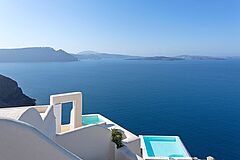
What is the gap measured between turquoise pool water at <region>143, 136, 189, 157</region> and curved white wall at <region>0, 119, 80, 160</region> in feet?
29.9

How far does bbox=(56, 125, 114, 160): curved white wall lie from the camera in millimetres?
6281

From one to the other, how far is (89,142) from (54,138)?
1.34 m

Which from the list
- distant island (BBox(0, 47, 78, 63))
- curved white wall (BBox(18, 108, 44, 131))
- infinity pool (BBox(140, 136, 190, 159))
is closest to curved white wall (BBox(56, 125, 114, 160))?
curved white wall (BBox(18, 108, 44, 131))

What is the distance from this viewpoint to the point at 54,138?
5.74 meters

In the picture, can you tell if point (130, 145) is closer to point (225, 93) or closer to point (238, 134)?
point (238, 134)

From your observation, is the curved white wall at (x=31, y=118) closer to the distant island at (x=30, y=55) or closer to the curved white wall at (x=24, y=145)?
the curved white wall at (x=24, y=145)

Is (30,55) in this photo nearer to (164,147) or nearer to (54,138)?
(164,147)

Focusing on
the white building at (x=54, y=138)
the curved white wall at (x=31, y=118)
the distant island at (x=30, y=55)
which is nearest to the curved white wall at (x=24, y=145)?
the white building at (x=54, y=138)

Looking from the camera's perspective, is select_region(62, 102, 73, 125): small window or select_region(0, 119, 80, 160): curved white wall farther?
select_region(62, 102, 73, 125): small window

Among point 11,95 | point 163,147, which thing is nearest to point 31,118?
point 163,147

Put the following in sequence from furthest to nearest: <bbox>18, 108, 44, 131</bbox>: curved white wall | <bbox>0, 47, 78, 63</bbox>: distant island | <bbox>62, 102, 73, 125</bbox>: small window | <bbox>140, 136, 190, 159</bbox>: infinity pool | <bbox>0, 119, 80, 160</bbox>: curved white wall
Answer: <bbox>0, 47, 78, 63</bbox>: distant island < <bbox>62, 102, 73, 125</bbox>: small window < <bbox>140, 136, 190, 159</bbox>: infinity pool < <bbox>18, 108, 44, 131</bbox>: curved white wall < <bbox>0, 119, 80, 160</bbox>: curved white wall

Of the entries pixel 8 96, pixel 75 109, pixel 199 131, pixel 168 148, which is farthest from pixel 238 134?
pixel 8 96

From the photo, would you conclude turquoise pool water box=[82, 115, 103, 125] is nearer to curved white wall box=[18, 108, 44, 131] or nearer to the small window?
curved white wall box=[18, 108, 44, 131]

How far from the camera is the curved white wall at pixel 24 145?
2.19 m
